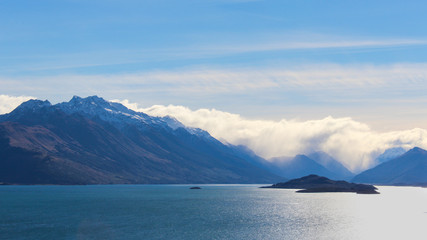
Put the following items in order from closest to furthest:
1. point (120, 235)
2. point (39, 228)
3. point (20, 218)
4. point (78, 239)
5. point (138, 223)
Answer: point (78, 239) < point (120, 235) < point (39, 228) < point (138, 223) < point (20, 218)

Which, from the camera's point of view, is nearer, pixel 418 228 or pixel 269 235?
pixel 269 235

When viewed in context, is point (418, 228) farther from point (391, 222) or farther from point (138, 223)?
point (138, 223)

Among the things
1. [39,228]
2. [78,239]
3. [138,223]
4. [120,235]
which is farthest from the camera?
[138,223]

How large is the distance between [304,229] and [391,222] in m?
36.0

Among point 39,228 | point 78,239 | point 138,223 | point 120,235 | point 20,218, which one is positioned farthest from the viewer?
point 20,218

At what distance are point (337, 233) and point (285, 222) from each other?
2718 cm

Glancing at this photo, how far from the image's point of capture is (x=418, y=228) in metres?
Result: 128

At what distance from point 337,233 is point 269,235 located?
17.0 metres

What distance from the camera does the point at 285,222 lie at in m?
142

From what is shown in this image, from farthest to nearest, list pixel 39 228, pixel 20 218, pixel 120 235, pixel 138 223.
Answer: pixel 20 218
pixel 138 223
pixel 39 228
pixel 120 235

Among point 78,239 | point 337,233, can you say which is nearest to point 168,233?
point 78,239

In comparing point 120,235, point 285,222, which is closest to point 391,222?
point 285,222

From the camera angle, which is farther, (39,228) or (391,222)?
(391,222)

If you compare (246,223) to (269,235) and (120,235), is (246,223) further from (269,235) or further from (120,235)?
(120,235)
